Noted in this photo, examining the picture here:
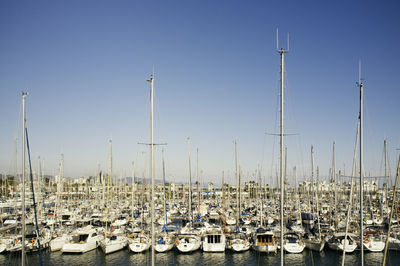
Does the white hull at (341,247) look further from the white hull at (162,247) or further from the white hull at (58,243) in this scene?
the white hull at (58,243)

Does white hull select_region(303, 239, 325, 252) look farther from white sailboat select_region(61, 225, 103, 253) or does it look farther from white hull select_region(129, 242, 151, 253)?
white sailboat select_region(61, 225, 103, 253)

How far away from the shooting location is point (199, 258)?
34.4m

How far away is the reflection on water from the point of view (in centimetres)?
3288

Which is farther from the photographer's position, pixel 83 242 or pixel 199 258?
pixel 83 242

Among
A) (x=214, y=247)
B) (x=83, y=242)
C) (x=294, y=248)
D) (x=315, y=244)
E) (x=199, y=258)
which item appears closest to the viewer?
(x=199, y=258)

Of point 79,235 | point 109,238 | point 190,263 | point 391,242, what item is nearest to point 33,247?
point 79,235

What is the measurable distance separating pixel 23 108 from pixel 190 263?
22.5 metres

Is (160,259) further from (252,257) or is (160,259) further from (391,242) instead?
(391,242)

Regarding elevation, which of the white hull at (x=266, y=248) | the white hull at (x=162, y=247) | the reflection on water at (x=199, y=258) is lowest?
the reflection on water at (x=199, y=258)

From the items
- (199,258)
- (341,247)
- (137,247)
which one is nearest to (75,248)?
(137,247)

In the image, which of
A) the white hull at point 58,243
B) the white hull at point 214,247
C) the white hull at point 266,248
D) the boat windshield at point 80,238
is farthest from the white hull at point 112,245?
the white hull at point 266,248

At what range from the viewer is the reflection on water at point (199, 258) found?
32875 mm

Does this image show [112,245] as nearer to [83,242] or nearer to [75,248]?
[83,242]

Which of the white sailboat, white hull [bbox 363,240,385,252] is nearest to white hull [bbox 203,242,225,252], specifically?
the white sailboat
